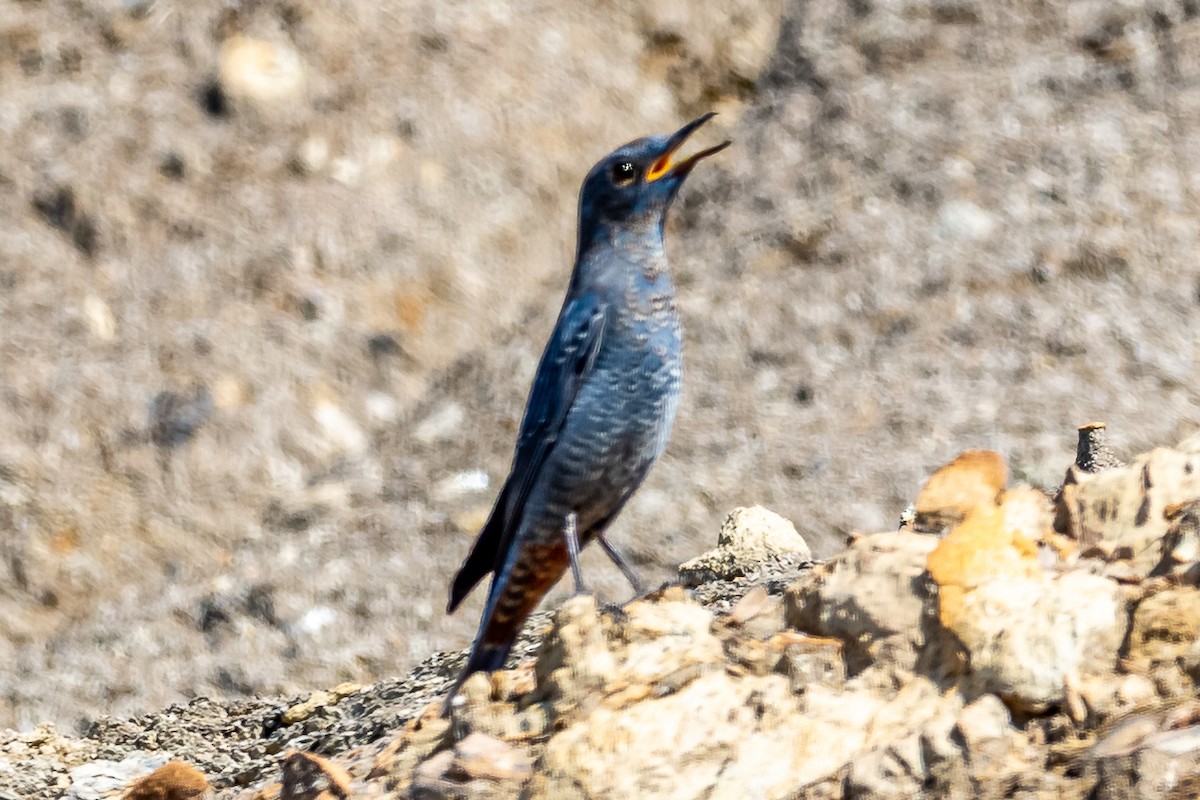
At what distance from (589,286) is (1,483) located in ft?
11.5

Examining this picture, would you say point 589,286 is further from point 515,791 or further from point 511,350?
point 511,350

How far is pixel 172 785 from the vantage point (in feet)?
14.7

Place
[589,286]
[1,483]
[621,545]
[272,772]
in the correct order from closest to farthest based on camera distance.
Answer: [272,772] → [589,286] → [621,545] → [1,483]

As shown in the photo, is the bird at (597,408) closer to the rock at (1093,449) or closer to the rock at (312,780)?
the rock at (312,780)

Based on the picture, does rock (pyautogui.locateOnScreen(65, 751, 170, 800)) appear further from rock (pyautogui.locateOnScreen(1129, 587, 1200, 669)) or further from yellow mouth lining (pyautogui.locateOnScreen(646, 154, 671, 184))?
rock (pyautogui.locateOnScreen(1129, 587, 1200, 669))

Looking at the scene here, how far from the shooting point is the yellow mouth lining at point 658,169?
16.4 ft

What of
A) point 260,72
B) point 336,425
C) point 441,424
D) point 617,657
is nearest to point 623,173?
point 617,657

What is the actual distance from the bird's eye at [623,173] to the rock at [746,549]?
1.10 m

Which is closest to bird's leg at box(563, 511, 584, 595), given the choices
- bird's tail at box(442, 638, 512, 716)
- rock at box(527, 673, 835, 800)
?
bird's tail at box(442, 638, 512, 716)

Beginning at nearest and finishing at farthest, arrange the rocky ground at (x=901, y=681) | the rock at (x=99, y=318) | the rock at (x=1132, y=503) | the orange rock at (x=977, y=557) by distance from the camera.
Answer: the rocky ground at (x=901, y=681) < the orange rock at (x=977, y=557) < the rock at (x=1132, y=503) < the rock at (x=99, y=318)

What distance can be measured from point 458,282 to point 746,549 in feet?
10.9

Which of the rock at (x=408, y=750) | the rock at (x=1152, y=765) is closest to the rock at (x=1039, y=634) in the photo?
the rock at (x=1152, y=765)

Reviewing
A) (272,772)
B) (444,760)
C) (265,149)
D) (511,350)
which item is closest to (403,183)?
(265,149)

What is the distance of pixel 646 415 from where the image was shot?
477cm
